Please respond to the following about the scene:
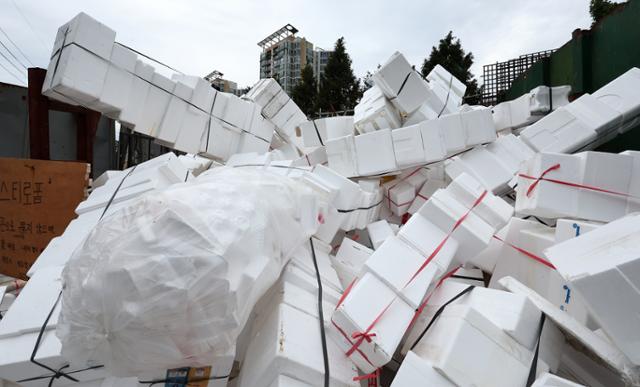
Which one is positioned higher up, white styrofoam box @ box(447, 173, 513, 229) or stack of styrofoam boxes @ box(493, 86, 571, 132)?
stack of styrofoam boxes @ box(493, 86, 571, 132)

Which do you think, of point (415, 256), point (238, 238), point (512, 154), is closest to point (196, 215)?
point (238, 238)

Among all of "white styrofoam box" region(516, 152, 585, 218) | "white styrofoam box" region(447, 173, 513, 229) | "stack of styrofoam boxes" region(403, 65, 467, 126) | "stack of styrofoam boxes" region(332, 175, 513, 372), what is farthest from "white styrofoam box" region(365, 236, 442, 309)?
"stack of styrofoam boxes" region(403, 65, 467, 126)

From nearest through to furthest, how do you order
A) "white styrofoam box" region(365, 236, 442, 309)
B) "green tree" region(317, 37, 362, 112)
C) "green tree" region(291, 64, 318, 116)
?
"white styrofoam box" region(365, 236, 442, 309) < "green tree" region(317, 37, 362, 112) < "green tree" region(291, 64, 318, 116)

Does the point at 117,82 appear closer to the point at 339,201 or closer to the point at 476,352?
the point at 339,201

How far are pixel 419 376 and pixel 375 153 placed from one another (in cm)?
231

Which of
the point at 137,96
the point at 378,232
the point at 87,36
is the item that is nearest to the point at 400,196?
the point at 378,232

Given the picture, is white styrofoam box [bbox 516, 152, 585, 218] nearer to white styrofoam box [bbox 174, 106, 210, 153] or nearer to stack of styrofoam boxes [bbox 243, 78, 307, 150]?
white styrofoam box [bbox 174, 106, 210, 153]

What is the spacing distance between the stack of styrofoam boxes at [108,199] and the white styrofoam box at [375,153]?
63.3 inches

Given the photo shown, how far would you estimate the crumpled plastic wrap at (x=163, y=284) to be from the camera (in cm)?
111

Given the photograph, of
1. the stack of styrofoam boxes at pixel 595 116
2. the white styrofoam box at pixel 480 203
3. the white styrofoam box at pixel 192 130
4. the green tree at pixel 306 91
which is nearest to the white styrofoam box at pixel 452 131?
the stack of styrofoam boxes at pixel 595 116

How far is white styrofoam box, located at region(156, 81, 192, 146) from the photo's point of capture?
3.30 meters

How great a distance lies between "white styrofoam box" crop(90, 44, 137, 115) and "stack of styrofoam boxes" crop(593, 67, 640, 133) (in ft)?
13.8

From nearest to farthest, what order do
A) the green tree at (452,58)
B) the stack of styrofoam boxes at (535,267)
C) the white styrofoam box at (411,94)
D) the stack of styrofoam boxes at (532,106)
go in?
1. the stack of styrofoam boxes at (535,267)
2. the white styrofoam box at (411,94)
3. the stack of styrofoam boxes at (532,106)
4. the green tree at (452,58)

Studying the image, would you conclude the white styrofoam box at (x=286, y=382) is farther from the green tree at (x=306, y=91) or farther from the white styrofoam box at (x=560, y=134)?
the green tree at (x=306, y=91)
